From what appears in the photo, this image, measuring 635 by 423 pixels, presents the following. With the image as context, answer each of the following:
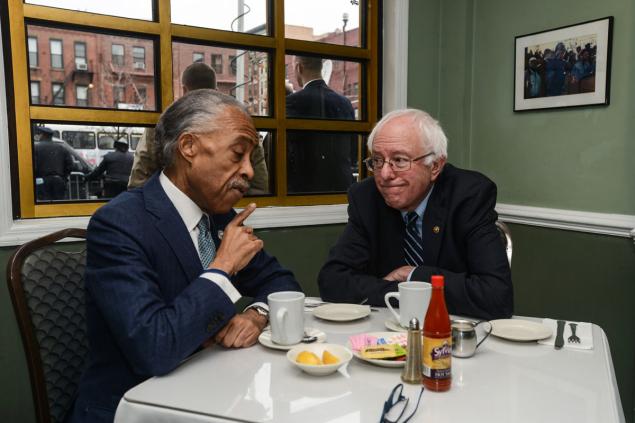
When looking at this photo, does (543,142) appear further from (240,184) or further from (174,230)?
(174,230)

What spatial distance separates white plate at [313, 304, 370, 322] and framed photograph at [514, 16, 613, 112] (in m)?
1.75

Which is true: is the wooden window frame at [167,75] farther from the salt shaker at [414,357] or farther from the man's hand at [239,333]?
the salt shaker at [414,357]

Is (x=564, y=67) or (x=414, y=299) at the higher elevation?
(x=564, y=67)

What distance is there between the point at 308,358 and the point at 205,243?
568 mm

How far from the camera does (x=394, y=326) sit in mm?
1329

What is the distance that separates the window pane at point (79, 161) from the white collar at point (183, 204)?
3.74 feet

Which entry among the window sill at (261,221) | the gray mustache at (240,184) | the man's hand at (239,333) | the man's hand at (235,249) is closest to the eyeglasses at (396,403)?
the man's hand at (239,333)

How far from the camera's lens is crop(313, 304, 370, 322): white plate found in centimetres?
141

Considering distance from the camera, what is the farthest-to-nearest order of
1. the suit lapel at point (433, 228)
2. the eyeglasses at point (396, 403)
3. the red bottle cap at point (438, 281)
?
1. the suit lapel at point (433, 228)
2. the red bottle cap at point (438, 281)
3. the eyeglasses at point (396, 403)

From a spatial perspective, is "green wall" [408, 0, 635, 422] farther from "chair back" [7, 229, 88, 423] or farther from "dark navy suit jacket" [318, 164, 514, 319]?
"chair back" [7, 229, 88, 423]

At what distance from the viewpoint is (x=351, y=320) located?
1416 mm

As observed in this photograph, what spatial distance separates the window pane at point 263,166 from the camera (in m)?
2.66

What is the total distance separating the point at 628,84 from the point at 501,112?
0.72 m

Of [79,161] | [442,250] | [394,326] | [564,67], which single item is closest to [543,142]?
[564,67]
